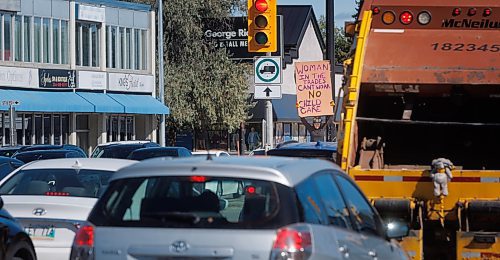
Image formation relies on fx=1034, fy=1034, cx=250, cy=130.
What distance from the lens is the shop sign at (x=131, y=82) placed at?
5006cm

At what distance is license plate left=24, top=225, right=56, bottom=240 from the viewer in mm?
10453

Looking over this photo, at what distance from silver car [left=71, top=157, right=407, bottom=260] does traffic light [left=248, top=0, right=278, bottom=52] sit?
10113 millimetres

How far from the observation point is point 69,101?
150ft

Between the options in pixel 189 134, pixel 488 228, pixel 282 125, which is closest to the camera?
pixel 488 228

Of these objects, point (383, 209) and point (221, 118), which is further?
point (221, 118)

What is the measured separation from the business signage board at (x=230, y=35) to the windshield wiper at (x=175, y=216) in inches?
1918

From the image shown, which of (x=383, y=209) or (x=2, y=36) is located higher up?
(x=2, y=36)

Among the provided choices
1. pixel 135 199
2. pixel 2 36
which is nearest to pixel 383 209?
pixel 135 199

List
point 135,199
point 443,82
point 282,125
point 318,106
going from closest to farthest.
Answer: point 135,199 < point 443,82 < point 318,106 < point 282,125

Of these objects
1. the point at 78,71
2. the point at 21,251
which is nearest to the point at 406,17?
the point at 21,251

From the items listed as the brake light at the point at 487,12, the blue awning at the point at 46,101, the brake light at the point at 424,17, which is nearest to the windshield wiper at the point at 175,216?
the brake light at the point at 424,17

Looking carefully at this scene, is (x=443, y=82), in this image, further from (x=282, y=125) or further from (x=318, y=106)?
(x=282, y=125)

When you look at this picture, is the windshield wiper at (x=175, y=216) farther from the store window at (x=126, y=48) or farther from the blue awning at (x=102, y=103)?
the store window at (x=126, y=48)

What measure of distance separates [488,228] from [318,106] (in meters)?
11.5
